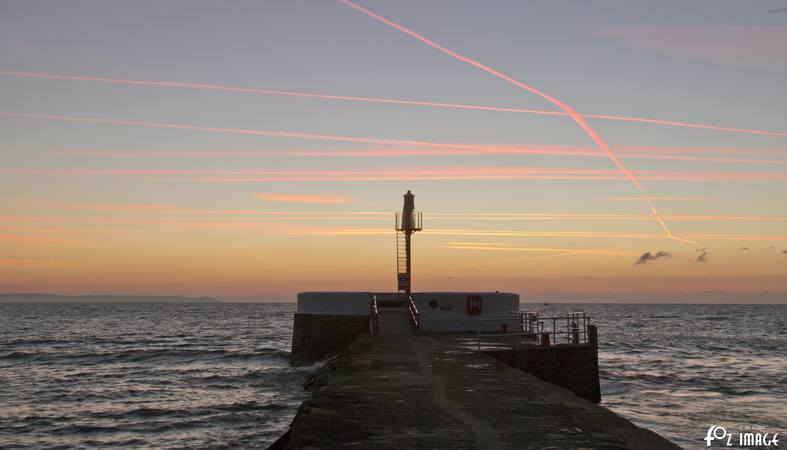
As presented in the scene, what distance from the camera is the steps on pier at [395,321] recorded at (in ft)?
97.9

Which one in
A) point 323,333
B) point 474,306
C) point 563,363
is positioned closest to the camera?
point 563,363

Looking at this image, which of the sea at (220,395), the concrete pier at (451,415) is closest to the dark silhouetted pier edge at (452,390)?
the concrete pier at (451,415)

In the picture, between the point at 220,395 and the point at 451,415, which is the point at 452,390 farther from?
the point at 220,395

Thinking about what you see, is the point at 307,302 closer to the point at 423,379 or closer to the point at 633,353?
the point at 423,379

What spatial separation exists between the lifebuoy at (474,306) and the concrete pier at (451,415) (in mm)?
14083

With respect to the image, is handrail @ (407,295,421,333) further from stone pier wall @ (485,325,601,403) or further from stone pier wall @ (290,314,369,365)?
stone pier wall @ (485,325,601,403)

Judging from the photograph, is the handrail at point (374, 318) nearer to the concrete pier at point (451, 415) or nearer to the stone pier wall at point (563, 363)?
the stone pier wall at point (563, 363)

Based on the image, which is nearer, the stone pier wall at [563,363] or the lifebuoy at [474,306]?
the stone pier wall at [563,363]

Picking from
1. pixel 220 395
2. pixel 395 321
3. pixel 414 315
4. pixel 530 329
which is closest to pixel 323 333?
pixel 395 321

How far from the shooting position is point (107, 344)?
57688 millimetres

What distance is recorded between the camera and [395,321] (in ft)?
102

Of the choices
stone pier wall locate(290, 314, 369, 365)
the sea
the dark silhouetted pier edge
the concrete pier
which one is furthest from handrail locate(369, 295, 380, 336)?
the concrete pier

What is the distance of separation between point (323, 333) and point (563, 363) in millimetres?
12409

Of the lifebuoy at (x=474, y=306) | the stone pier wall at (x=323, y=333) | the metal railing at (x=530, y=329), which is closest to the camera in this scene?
the metal railing at (x=530, y=329)
